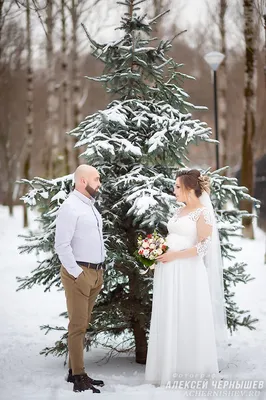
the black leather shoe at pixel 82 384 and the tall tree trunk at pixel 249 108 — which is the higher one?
the tall tree trunk at pixel 249 108

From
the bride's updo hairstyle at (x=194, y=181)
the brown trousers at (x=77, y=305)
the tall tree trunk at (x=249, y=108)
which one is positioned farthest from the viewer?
the tall tree trunk at (x=249, y=108)

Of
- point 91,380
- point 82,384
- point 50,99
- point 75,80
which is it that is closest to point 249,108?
point 75,80

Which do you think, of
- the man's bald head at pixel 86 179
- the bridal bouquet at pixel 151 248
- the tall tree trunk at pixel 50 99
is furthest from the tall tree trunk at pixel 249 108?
the man's bald head at pixel 86 179

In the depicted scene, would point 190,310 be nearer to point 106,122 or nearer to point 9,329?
point 106,122

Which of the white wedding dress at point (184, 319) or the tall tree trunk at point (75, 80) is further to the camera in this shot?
the tall tree trunk at point (75, 80)

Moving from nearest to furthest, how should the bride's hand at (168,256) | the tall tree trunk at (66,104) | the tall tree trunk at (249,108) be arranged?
the bride's hand at (168,256)
the tall tree trunk at (249,108)
the tall tree trunk at (66,104)

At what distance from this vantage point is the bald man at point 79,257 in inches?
203

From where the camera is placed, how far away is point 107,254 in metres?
5.97

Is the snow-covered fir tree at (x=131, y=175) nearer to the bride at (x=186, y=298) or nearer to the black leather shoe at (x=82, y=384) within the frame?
the bride at (x=186, y=298)

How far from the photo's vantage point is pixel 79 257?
17.4 feet

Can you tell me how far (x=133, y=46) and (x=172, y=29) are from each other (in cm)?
1779

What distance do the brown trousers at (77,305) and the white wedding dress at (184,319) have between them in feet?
2.41

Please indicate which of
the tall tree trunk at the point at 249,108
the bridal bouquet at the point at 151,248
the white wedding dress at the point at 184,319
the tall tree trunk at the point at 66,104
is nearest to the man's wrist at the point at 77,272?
the bridal bouquet at the point at 151,248

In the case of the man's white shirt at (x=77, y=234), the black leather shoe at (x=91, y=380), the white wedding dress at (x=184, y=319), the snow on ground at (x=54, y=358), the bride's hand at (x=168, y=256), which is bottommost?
the snow on ground at (x=54, y=358)
